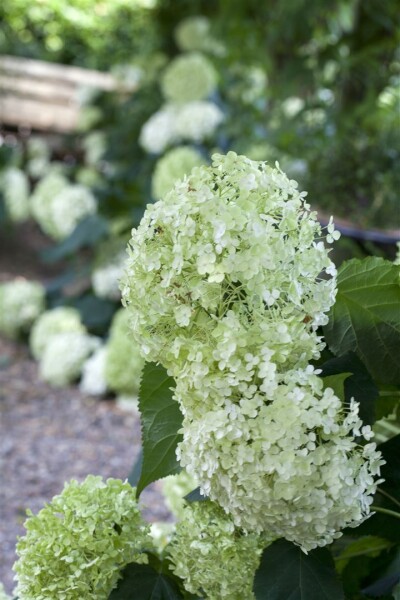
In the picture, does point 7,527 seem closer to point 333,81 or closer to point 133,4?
point 333,81

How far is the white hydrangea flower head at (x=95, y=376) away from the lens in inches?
133

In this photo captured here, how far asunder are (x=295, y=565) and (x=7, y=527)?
163 centimetres

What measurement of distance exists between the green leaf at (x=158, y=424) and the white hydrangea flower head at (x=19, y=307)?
3256 mm

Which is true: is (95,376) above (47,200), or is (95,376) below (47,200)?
below

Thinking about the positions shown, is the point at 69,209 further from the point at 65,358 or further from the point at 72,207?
the point at 65,358

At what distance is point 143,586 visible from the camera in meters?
0.88

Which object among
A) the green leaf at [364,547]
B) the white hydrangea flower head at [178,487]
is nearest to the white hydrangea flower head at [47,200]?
the white hydrangea flower head at [178,487]

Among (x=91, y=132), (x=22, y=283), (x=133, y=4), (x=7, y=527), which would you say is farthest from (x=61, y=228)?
(x=133, y=4)

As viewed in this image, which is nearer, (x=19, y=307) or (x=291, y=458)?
(x=291, y=458)

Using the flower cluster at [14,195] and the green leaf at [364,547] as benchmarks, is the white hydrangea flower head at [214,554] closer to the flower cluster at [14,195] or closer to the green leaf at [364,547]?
the green leaf at [364,547]

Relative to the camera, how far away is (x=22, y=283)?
4223mm

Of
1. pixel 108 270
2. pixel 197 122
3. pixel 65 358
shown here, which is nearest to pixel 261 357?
pixel 65 358

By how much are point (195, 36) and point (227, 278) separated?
4164mm

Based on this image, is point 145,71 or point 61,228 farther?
point 145,71
